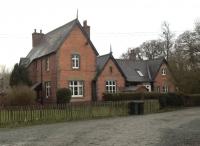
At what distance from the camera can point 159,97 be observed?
40.7m

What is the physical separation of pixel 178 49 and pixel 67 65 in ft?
51.2

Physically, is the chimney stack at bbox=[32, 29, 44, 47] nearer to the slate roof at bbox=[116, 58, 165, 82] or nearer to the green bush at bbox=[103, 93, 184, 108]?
the slate roof at bbox=[116, 58, 165, 82]

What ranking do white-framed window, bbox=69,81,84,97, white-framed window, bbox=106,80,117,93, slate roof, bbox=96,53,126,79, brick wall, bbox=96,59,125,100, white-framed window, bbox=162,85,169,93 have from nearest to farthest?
1. white-framed window, bbox=69,81,84,97
2. brick wall, bbox=96,59,125,100
3. slate roof, bbox=96,53,126,79
4. white-framed window, bbox=106,80,117,93
5. white-framed window, bbox=162,85,169,93

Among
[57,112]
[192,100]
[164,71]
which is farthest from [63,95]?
[164,71]

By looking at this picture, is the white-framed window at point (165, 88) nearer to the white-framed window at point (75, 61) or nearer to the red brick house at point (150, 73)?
the red brick house at point (150, 73)

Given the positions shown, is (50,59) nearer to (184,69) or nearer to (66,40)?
(66,40)

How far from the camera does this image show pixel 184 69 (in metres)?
46.2

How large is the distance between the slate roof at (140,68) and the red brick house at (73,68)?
3.32 m

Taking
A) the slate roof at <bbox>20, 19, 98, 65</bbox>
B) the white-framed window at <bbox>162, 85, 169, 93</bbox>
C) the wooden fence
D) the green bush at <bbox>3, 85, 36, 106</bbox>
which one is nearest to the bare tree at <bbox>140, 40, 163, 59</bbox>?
the white-framed window at <bbox>162, 85, 169, 93</bbox>

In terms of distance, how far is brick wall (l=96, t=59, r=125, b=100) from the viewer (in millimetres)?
46594

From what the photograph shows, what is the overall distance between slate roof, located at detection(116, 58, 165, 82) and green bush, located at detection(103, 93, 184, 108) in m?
9.96

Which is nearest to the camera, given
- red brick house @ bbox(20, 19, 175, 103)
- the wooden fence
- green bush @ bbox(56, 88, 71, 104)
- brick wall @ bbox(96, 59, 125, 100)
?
the wooden fence

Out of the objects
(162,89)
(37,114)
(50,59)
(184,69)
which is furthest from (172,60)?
(37,114)

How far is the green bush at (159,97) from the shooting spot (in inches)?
1595
